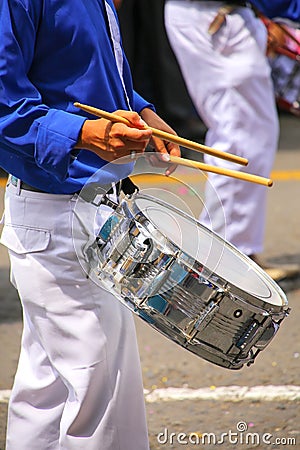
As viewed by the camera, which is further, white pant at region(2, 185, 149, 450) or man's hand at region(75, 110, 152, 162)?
white pant at region(2, 185, 149, 450)

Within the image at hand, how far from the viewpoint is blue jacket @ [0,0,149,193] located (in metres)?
2.29

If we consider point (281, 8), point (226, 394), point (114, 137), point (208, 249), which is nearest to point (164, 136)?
point (114, 137)

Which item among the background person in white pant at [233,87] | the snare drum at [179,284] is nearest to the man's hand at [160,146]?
the snare drum at [179,284]

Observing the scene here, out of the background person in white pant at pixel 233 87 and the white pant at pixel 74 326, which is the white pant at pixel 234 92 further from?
the white pant at pixel 74 326

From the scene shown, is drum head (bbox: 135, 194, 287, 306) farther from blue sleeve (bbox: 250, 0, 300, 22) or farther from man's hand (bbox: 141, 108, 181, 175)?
blue sleeve (bbox: 250, 0, 300, 22)

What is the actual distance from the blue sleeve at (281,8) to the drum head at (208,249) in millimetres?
2071

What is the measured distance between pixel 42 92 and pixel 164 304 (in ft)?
1.96

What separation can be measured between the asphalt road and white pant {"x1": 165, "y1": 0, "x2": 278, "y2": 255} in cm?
40

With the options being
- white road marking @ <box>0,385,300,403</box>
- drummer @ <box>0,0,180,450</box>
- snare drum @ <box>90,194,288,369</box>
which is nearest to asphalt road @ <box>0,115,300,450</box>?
white road marking @ <box>0,385,300,403</box>

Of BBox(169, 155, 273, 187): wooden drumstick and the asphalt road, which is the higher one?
BBox(169, 155, 273, 187): wooden drumstick

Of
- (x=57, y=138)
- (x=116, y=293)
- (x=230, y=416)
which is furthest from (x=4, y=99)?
(x=230, y=416)

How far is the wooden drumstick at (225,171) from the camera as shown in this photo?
2.27 m

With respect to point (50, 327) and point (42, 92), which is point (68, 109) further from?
point (50, 327)

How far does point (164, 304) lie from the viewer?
7.60 ft
